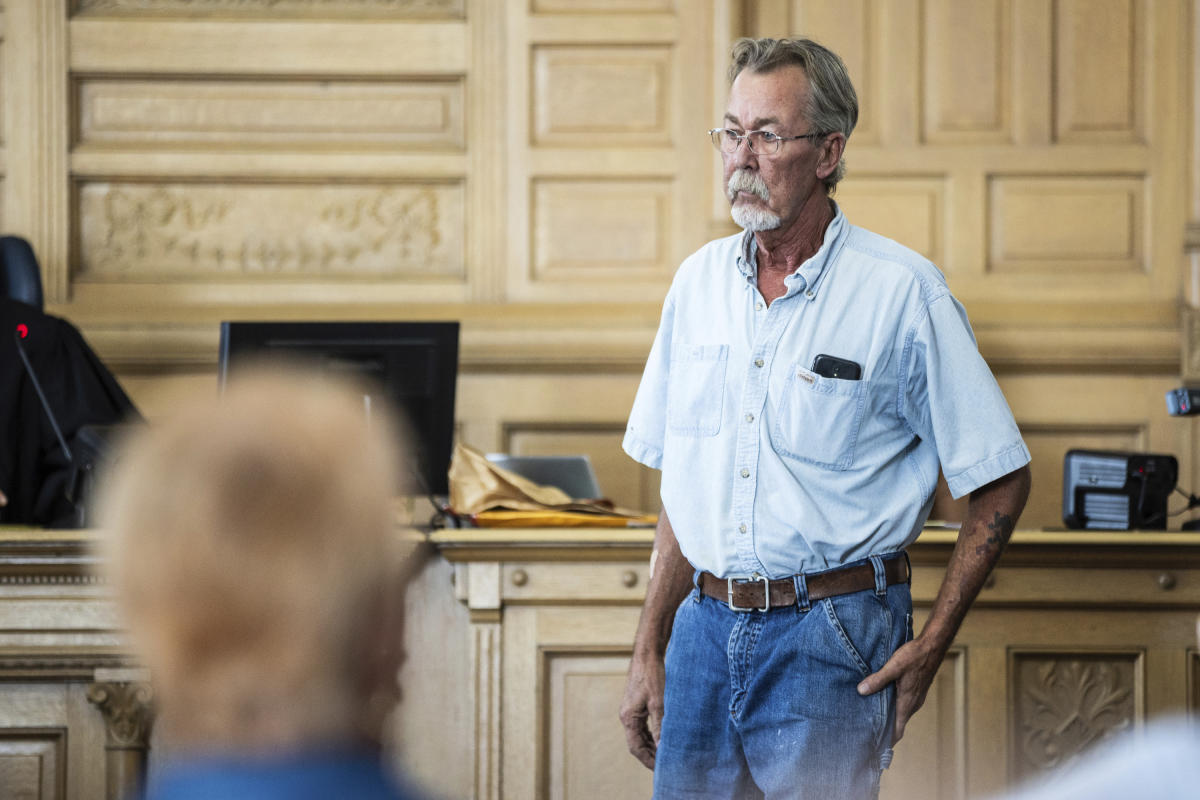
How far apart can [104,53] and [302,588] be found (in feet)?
12.1

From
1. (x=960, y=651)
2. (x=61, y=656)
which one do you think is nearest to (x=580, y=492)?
(x=960, y=651)

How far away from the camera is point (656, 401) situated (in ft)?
6.59

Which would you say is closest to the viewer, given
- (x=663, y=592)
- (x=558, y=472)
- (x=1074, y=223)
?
(x=663, y=592)

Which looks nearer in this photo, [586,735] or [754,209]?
[754,209]

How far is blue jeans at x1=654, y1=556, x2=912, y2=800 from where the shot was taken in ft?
5.55

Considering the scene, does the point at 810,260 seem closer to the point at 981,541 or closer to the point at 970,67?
the point at 981,541

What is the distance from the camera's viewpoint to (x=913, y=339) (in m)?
1.78

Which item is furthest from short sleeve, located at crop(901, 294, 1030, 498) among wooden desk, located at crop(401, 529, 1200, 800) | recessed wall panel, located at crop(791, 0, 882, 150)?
recessed wall panel, located at crop(791, 0, 882, 150)

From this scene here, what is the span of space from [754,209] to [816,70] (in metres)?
0.23

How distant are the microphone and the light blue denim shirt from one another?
2018 mm

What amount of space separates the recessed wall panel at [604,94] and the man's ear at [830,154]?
6.58 feet

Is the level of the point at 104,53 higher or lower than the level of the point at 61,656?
higher

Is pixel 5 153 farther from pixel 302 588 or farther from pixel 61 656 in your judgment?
pixel 302 588

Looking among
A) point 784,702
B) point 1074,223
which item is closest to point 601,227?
point 1074,223
